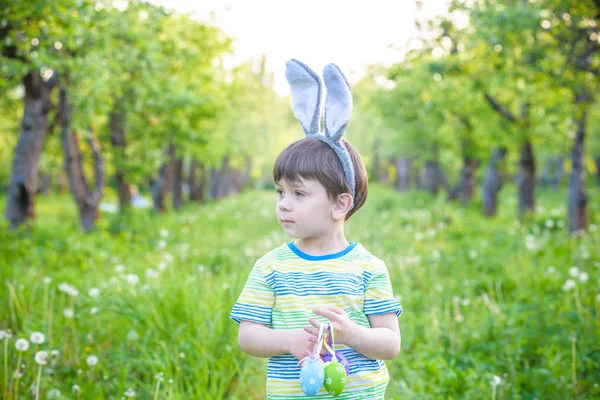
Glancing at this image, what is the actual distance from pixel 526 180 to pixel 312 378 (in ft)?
44.1

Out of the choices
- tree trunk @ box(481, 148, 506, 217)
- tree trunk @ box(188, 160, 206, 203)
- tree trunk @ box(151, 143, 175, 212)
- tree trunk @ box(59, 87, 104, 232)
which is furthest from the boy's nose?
tree trunk @ box(188, 160, 206, 203)

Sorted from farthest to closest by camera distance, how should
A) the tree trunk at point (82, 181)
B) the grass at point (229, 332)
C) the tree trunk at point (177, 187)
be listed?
the tree trunk at point (177, 187), the tree trunk at point (82, 181), the grass at point (229, 332)

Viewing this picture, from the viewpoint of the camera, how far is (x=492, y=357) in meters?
4.29

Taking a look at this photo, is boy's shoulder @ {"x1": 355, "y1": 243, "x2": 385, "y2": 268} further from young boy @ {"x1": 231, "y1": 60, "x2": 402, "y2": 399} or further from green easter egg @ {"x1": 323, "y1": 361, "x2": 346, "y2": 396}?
green easter egg @ {"x1": 323, "y1": 361, "x2": 346, "y2": 396}

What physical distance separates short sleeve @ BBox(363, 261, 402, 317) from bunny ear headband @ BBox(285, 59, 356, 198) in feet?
1.13

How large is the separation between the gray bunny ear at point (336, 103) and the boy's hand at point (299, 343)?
0.76 metres

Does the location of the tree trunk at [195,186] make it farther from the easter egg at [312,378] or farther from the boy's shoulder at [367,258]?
the easter egg at [312,378]

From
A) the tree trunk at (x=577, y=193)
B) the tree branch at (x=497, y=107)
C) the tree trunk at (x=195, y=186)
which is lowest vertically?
the tree trunk at (x=195, y=186)

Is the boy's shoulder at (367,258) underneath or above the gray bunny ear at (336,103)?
underneath

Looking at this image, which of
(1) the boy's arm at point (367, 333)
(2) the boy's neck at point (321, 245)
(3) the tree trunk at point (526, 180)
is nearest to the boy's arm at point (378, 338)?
(1) the boy's arm at point (367, 333)

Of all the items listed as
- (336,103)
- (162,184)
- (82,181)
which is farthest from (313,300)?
(162,184)

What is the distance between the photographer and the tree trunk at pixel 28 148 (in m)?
9.91

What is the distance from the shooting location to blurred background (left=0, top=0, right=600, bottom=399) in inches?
150

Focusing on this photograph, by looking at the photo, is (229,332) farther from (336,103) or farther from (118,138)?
(118,138)
